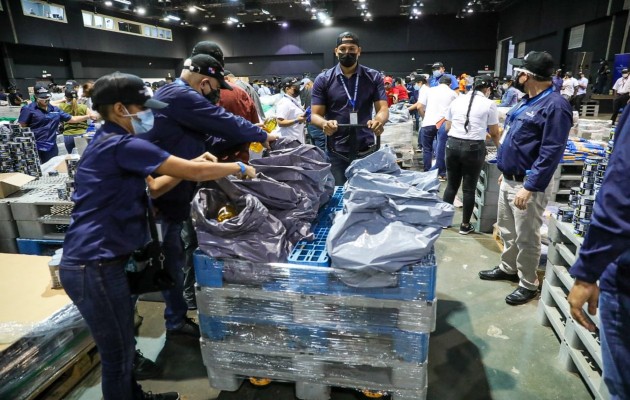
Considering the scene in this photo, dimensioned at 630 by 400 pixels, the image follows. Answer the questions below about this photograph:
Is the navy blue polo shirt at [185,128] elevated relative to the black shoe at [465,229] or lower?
elevated

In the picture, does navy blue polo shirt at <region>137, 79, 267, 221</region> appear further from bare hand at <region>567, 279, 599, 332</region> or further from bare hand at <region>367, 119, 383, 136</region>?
bare hand at <region>567, 279, 599, 332</region>

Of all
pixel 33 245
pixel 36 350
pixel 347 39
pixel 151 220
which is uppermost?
pixel 347 39

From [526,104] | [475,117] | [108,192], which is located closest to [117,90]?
[108,192]

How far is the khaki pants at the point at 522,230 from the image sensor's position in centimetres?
304

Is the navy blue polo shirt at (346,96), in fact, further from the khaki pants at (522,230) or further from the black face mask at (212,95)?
the khaki pants at (522,230)

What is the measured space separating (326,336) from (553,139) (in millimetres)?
2154

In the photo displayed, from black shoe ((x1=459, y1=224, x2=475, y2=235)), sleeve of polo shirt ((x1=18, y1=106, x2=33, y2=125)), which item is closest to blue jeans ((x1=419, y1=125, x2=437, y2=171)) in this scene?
black shoe ((x1=459, y1=224, x2=475, y2=235))

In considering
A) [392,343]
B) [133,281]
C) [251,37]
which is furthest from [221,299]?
[251,37]

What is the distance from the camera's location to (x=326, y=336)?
1.92 metres

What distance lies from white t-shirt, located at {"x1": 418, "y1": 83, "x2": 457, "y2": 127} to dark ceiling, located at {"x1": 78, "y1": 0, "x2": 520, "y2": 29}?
15.0m

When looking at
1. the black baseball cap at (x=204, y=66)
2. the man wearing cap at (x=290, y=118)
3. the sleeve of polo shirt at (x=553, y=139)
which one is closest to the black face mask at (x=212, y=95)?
the black baseball cap at (x=204, y=66)

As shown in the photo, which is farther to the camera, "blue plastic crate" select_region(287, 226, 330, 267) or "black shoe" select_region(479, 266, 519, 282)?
"black shoe" select_region(479, 266, 519, 282)

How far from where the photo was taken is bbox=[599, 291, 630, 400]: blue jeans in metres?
1.32

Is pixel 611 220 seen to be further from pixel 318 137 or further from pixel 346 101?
pixel 318 137
